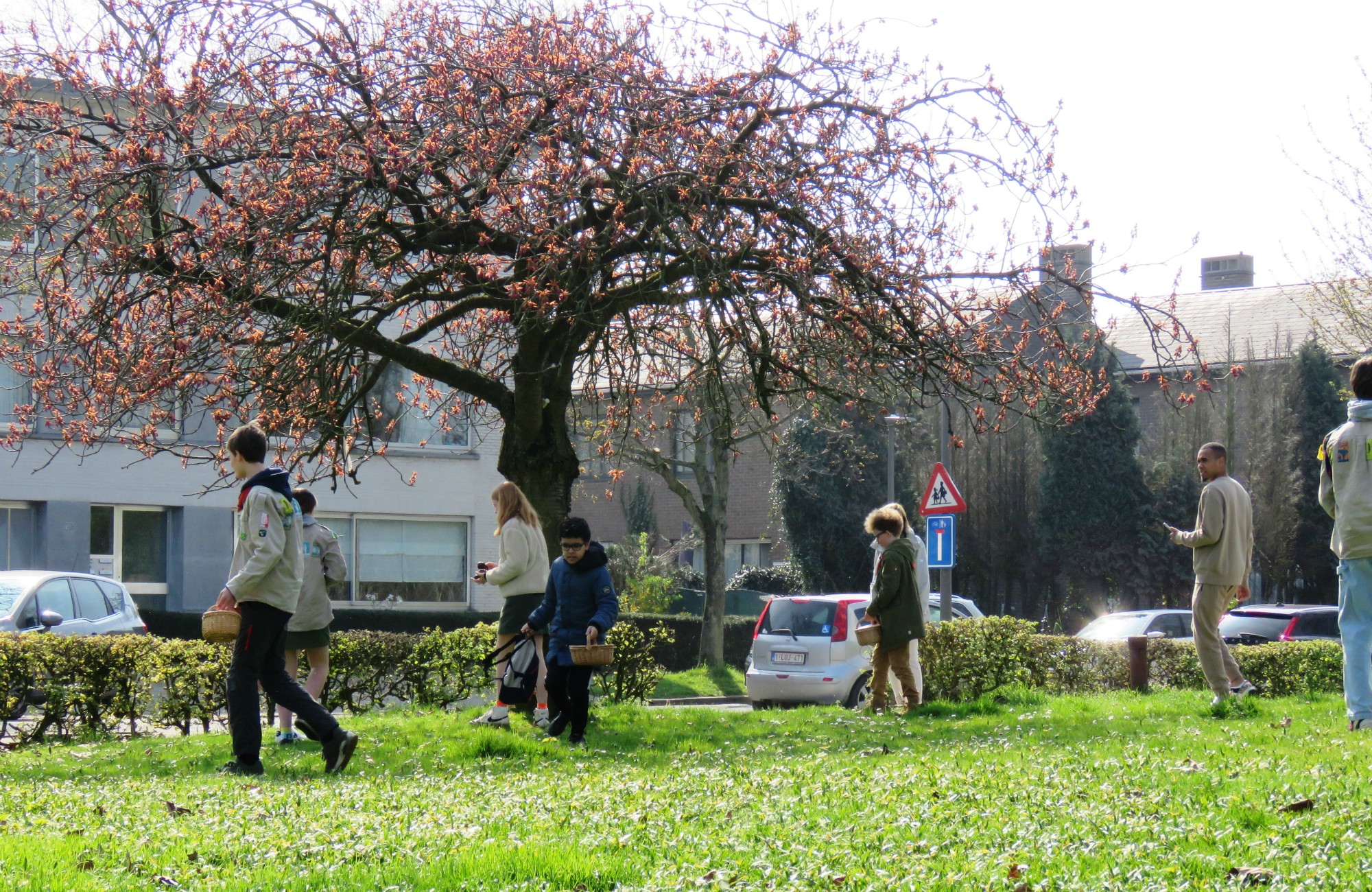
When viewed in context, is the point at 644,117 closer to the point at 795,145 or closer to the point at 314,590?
the point at 795,145

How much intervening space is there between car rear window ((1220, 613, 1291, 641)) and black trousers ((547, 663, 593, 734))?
12357mm

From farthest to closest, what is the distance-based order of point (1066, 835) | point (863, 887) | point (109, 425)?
point (109, 425)
point (1066, 835)
point (863, 887)

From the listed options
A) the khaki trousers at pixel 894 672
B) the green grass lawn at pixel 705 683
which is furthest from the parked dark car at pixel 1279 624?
the khaki trousers at pixel 894 672

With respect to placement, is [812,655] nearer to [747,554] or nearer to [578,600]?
[578,600]

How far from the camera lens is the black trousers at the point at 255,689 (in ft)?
26.7

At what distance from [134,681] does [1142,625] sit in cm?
1630

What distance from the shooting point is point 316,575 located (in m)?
10.5

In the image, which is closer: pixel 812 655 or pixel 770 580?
pixel 812 655

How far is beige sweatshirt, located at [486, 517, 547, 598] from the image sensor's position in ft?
33.5

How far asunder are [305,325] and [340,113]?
163 cm

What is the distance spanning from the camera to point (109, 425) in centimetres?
1198

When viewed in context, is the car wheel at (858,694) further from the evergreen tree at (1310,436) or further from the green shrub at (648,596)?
the evergreen tree at (1310,436)

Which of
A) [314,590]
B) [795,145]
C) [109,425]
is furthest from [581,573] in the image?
[109,425]

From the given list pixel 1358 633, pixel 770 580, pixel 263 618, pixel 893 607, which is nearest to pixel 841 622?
pixel 893 607
